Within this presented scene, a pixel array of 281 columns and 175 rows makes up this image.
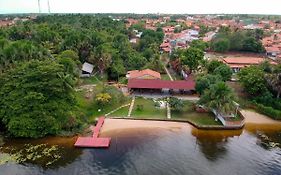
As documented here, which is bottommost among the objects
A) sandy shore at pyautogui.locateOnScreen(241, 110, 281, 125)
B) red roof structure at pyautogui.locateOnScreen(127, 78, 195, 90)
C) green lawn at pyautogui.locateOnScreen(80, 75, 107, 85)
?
sandy shore at pyautogui.locateOnScreen(241, 110, 281, 125)

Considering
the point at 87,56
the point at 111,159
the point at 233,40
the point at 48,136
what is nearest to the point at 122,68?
the point at 87,56

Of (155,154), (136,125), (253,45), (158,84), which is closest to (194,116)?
(136,125)

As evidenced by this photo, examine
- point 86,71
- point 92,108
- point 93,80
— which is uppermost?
point 86,71

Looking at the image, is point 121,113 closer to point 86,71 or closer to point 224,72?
point 86,71

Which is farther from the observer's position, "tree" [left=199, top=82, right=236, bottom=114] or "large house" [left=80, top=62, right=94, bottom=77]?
"large house" [left=80, top=62, right=94, bottom=77]

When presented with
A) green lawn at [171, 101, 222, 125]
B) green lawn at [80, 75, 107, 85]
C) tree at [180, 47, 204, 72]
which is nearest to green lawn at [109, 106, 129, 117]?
green lawn at [171, 101, 222, 125]

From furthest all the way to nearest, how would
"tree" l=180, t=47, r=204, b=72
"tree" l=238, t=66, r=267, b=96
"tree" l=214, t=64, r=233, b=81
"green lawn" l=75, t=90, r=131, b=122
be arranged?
1. "tree" l=180, t=47, r=204, b=72
2. "tree" l=214, t=64, r=233, b=81
3. "tree" l=238, t=66, r=267, b=96
4. "green lawn" l=75, t=90, r=131, b=122

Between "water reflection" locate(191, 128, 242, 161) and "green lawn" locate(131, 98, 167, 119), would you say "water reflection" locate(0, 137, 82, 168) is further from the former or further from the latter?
"water reflection" locate(191, 128, 242, 161)
